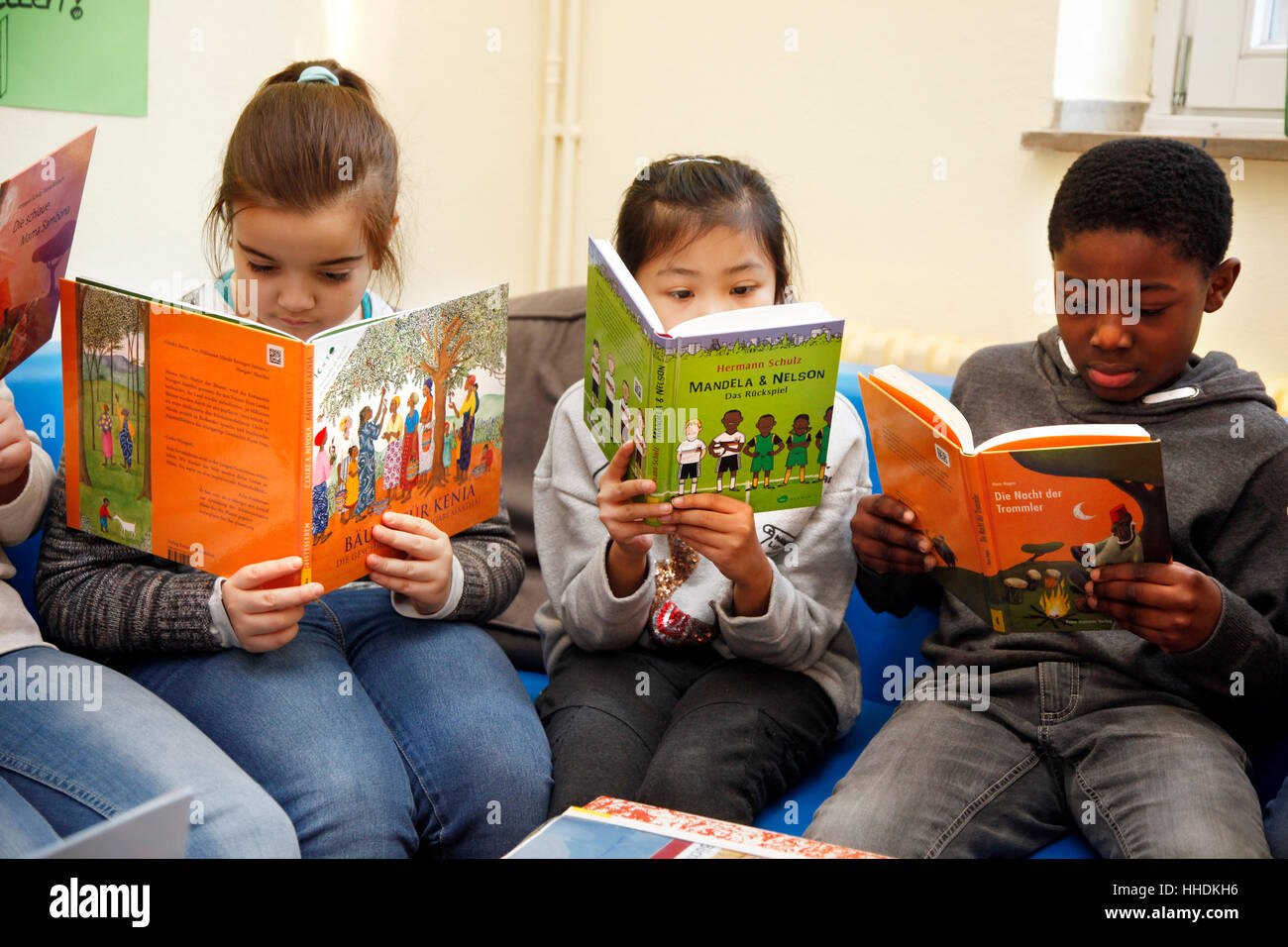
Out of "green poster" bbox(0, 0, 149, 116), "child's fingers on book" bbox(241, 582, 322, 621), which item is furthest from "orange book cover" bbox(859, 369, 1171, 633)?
"green poster" bbox(0, 0, 149, 116)

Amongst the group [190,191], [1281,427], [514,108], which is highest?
[514,108]

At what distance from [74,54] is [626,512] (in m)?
1.44

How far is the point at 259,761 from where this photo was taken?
4.17ft

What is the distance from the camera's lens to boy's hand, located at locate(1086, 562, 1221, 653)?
49.6 inches

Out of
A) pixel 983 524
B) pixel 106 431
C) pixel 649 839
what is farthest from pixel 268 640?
pixel 983 524

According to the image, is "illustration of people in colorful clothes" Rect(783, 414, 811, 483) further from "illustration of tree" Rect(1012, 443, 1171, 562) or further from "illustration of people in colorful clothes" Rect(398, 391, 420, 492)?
"illustration of people in colorful clothes" Rect(398, 391, 420, 492)

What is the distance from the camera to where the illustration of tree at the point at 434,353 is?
122 cm

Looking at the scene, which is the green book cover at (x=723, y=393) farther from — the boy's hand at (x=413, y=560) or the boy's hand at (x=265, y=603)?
the boy's hand at (x=265, y=603)

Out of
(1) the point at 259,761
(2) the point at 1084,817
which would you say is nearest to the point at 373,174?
(1) the point at 259,761

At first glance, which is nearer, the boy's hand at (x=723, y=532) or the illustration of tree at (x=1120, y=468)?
the illustration of tree at (x=1120, y=468)

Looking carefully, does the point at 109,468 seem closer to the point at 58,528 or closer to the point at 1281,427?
the point at 58,528

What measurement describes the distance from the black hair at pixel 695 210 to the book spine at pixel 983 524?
48 cm

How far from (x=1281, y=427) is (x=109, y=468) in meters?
1.33

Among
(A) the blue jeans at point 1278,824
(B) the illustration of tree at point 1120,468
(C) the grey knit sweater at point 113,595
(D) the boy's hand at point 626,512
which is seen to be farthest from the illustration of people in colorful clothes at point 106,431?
(A) the blue jeans at point 1278,824
